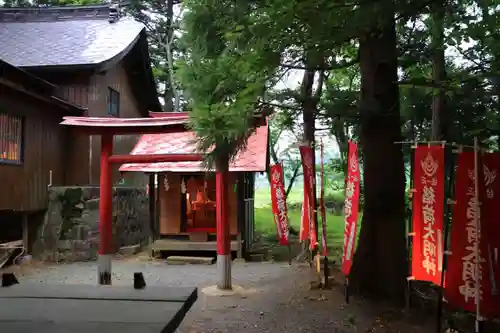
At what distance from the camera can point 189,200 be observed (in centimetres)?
1447

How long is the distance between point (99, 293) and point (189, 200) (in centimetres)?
1190

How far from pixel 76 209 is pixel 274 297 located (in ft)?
22.1

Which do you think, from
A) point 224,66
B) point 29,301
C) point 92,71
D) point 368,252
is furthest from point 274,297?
point 92,71

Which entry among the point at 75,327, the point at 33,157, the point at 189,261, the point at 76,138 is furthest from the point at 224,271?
the point at 76,138

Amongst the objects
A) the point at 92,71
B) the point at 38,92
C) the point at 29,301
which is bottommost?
the point at 29,301

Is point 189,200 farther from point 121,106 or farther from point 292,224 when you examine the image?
point 292,224

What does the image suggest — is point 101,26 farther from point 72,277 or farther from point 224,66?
point 224,66

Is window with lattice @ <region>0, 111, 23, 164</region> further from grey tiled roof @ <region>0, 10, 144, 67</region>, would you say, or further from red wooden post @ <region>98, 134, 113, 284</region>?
red wooden post @ <region>98, 134, 113, 284</region>

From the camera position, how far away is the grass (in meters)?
17.4

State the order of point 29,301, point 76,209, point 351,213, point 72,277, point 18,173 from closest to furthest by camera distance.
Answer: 1. point 29,301
2. point 351,213
3. point 72,277
4. point 18,173
5. point 76,209

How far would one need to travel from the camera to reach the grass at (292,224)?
17423 millimetres

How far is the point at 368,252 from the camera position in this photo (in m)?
7.63

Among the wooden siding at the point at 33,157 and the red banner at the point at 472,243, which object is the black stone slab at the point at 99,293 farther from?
the wooden siding at the point at 33,157

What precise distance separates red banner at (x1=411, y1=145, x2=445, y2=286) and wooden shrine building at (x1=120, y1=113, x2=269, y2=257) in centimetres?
667
